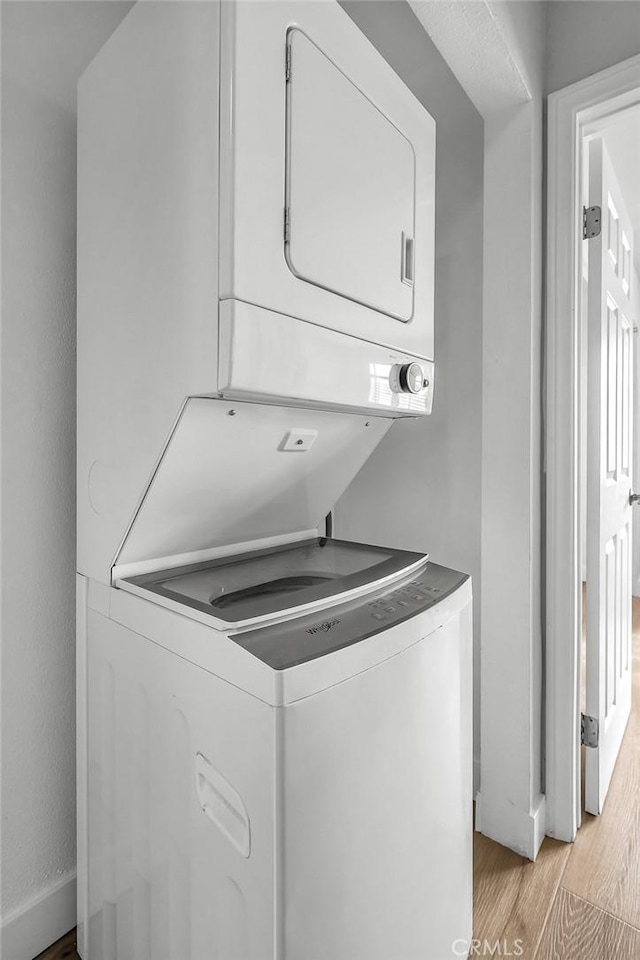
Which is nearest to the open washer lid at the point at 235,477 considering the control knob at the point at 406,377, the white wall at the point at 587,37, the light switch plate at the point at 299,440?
the light switch plate at the point at 299,440

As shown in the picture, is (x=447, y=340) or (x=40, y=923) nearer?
(x=40, y=923)

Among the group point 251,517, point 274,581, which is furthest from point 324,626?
point 251,517

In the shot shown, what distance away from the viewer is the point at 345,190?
1.03 metres

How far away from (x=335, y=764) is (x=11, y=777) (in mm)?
896

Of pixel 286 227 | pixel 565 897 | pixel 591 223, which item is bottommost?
pixel 565 897

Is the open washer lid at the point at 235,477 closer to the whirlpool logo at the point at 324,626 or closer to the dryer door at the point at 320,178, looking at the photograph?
the dryer door at the point at 320,178

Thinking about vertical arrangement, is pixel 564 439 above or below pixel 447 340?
below

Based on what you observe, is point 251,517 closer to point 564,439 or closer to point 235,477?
point 235,477

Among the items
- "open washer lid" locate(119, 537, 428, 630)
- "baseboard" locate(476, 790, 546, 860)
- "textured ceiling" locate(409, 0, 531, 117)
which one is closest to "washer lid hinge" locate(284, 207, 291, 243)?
"open washer lid" locate(119, 537, 428, 630)

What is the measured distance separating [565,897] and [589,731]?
0.49 m

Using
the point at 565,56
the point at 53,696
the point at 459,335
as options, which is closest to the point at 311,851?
the point at 53,696

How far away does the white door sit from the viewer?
1.79m

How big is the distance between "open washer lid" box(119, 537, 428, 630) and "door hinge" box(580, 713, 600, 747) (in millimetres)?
971

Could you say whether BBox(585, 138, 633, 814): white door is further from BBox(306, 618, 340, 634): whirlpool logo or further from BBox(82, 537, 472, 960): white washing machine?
BBox(306, 618, 340, 634): whirlpool logo
